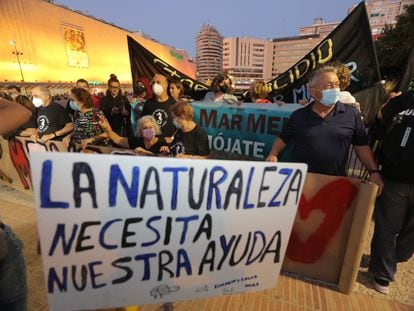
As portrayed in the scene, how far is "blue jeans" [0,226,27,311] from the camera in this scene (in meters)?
1.21

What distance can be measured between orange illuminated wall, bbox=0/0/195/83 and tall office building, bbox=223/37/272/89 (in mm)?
80970

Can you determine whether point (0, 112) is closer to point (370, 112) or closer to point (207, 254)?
point (207, 254)

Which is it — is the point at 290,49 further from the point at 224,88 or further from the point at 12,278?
the point at 12,278

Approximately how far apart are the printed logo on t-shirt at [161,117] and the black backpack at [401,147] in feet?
8.53

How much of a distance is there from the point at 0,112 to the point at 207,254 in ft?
3.88

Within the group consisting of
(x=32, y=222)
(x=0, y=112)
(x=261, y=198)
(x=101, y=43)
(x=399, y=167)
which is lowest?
(x=32, y=222)

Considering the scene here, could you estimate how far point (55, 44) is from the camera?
4294 centimetres

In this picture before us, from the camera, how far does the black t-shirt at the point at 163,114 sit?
3.56 meters

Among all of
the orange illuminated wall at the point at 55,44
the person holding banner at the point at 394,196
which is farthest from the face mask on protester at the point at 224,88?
the orange illuminated wall at the point at 55,44

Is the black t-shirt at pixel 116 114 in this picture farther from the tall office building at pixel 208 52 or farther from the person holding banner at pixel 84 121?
the tall office building at pixel 208 52

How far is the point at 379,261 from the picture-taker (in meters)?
2.27

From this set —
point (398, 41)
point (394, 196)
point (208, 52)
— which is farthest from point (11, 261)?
point (208, 52)

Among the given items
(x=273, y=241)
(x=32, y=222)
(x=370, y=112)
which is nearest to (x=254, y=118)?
(x=370, y=112)

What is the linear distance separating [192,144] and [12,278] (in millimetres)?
1874
